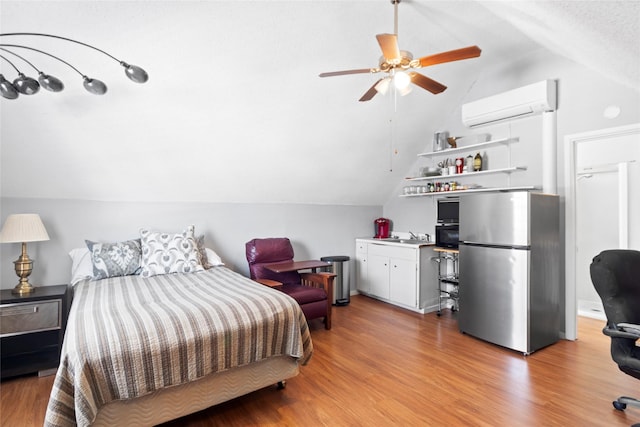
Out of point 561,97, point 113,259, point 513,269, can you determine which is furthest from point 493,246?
point 113,259

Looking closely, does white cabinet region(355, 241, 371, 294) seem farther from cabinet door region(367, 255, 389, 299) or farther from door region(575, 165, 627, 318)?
door region(575, 165, 627, 318)

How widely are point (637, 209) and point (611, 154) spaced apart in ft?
2.42

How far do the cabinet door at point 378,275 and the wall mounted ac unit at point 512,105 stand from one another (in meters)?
2.22

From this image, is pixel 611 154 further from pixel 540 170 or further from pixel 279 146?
pixel 279 146

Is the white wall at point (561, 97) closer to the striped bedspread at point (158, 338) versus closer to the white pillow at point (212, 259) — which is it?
the striped bedspread at point (158, 338)

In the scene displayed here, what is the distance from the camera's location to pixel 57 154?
9.87 feet

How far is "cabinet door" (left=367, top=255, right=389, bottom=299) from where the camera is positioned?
4755mm

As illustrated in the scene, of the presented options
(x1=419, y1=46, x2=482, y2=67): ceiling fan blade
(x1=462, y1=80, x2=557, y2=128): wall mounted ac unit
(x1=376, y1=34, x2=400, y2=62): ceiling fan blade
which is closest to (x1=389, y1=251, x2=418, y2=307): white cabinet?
(x1=462, y1=80, x2=557, y2=128): wall mounted ac unit

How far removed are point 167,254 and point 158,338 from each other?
5.36 ft

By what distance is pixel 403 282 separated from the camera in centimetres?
448

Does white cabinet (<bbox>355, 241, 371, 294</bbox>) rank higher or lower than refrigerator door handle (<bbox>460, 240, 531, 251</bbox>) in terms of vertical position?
lower

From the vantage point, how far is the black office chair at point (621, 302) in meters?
1.97

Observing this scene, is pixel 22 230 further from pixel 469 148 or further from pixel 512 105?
pixel 512 105

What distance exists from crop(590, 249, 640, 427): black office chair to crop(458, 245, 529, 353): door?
91 cm
